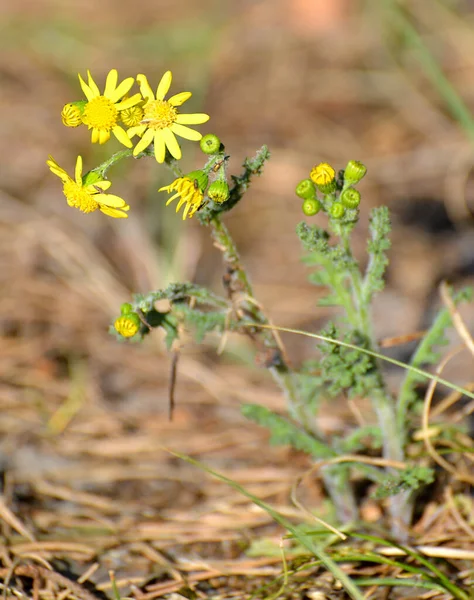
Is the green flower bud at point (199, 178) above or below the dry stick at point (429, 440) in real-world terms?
above

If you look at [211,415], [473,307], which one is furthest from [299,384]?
[473,307]

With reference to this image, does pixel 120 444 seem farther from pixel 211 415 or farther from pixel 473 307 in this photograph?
pixel 473 307

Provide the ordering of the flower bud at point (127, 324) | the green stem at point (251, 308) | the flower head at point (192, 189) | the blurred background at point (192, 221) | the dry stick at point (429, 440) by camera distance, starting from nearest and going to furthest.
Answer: the flower head at point (192, 189) < the flower bud at point (127, 324) < the green stem at point (251, 308) < the dry stick at point (429, 440) < the blurred background at point (192, 221)

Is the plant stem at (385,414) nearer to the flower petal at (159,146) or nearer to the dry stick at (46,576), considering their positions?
the flower petal at (159,146)

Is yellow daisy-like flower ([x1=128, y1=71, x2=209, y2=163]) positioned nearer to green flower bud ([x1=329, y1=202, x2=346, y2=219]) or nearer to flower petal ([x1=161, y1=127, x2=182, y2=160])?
flower petal ([x1=161, y1=127, x2=182, y2=160])

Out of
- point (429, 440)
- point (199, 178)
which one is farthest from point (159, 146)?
point (429, 440)

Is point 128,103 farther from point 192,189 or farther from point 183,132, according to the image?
point 192,189

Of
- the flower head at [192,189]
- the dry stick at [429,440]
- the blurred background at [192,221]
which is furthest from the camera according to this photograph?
the blurred background at [192,221]

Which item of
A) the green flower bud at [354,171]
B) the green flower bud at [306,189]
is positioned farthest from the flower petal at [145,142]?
the green flower bud at [354,171]
